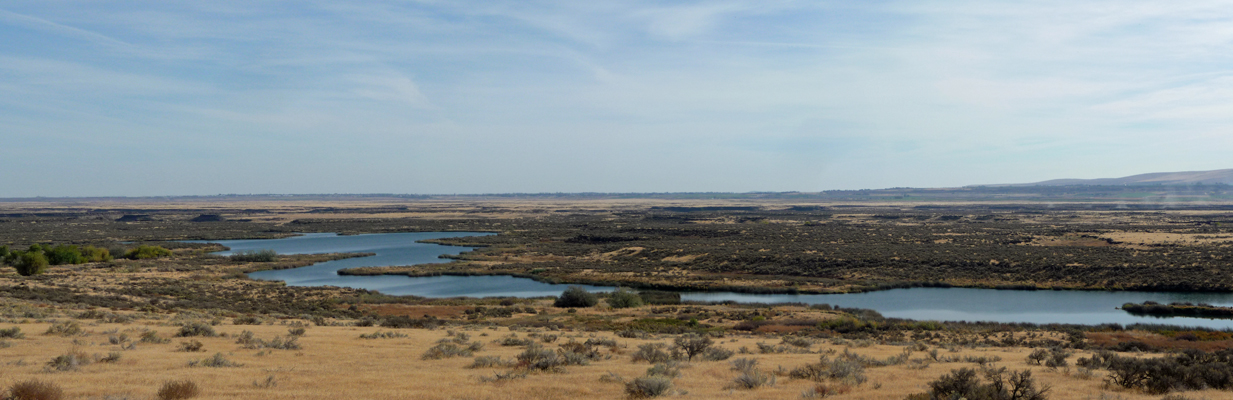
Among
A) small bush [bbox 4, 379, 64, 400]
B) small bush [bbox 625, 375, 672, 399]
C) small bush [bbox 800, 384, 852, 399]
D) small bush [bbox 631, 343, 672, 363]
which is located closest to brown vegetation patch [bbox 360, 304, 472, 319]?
small bush [bbox 631, 343, 672, 363]

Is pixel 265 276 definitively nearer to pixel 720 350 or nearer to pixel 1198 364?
pixel 720 350

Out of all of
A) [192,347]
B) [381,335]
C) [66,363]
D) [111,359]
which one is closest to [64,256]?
[381,335]

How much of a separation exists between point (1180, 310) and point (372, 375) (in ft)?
132

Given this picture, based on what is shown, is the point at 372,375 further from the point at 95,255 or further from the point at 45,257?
the point at 95,255

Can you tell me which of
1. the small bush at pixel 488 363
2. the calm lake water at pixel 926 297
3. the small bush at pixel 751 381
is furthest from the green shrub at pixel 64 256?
the small bush at pixel 751 381

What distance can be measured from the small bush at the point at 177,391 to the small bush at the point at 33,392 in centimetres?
118

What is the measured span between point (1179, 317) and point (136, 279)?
59.2 meters

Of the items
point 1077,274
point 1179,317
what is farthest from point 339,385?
point 1077,274

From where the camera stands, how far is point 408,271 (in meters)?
55.3

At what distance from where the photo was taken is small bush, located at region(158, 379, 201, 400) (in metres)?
9.22

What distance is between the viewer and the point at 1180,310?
1342 inches

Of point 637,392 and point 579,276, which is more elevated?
point 637,392

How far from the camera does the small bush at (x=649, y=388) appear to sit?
34.1 ft

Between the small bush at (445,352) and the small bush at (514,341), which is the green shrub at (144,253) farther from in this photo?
the small bush at (445,352)
